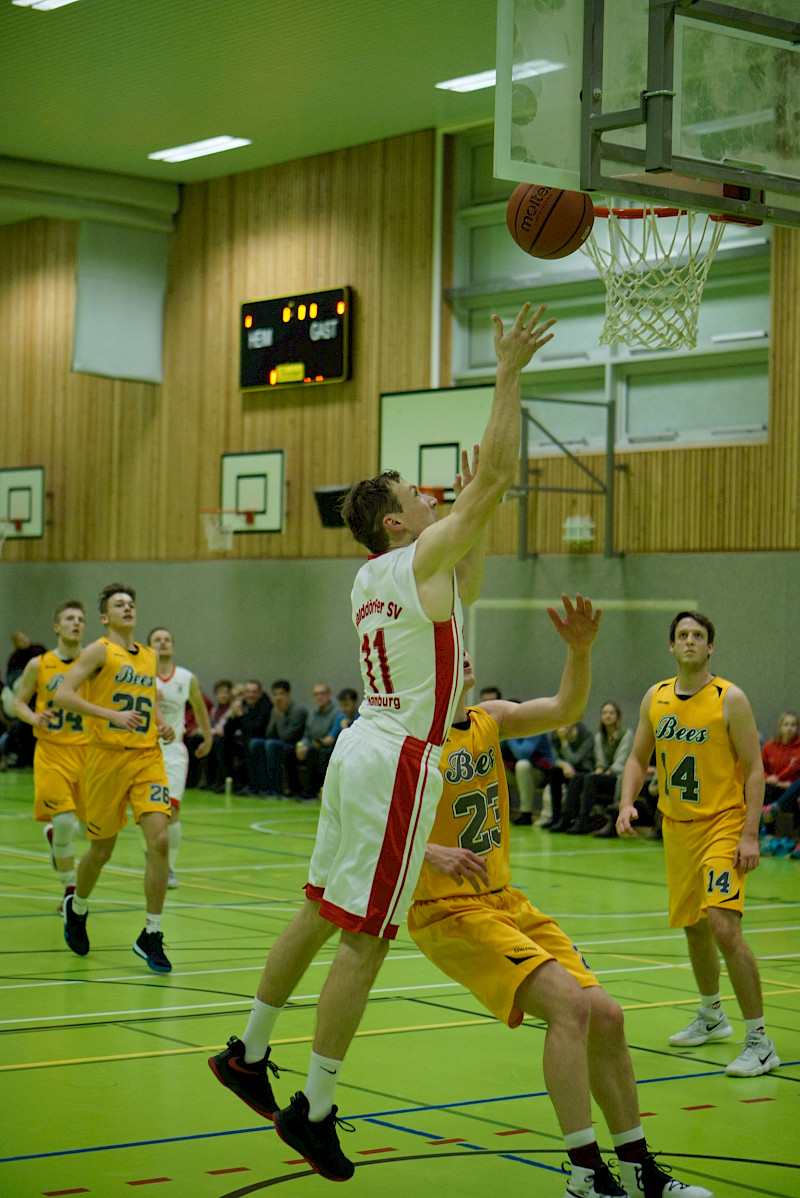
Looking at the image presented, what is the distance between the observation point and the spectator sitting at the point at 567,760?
1633cm

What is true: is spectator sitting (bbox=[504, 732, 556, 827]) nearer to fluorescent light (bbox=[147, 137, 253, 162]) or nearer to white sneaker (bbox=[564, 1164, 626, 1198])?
fluorescent light (bbox=[147, 137, 253, 162])

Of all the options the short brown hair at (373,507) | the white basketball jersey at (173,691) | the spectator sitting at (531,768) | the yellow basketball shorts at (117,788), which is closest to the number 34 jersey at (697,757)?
the short brown hair at (373,507)

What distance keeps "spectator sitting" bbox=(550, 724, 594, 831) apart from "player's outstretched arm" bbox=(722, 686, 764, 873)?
948 cm

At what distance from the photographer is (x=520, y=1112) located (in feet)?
18.6

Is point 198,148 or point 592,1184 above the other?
point 198,148

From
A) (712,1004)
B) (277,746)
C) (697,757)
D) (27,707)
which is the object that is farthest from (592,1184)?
(277,746)

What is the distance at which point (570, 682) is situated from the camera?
4879mm

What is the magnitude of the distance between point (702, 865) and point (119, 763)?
3521mm

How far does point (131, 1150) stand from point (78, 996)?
8.60 ft

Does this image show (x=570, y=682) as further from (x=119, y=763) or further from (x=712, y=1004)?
(x=119, y=763)

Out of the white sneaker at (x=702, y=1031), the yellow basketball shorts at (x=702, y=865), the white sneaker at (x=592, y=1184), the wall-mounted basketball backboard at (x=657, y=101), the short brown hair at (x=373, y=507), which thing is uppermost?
the wall-mounted basketball backboard at (x=657, y=101)

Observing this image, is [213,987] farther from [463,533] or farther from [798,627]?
[798,627]

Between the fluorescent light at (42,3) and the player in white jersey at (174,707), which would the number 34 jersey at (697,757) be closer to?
the player in white jersey at (174,707)

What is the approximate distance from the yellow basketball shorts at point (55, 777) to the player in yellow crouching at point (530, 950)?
217 inches
